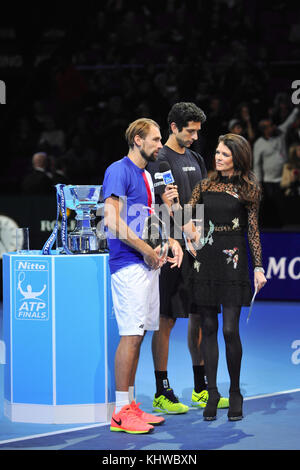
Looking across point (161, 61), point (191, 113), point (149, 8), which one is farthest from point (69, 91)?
point (191, 113)

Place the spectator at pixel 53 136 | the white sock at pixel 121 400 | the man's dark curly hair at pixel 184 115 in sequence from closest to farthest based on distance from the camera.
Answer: the white sock at pixel 121 400 < the man's dark curly hair at pixel 184 115 < the spectator at pixel 53 136

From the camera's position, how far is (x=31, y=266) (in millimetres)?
5824

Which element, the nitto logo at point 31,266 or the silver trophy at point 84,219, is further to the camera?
the silver trophy at point 84,219

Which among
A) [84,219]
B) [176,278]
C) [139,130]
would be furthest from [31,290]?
[139,130]

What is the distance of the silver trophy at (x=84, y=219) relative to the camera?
5.96 m

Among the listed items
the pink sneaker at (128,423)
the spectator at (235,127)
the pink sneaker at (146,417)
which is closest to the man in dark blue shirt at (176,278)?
the pink sneaker at (146,417)

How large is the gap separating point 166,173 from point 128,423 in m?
1.62

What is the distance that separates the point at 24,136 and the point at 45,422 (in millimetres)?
9715

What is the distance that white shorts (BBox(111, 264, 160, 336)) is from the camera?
217 inches

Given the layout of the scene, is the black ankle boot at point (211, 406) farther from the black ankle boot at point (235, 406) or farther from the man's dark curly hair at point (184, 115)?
the man's dark curly hair at point (184, 115)

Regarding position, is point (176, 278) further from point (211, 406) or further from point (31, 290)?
point (31, 290)

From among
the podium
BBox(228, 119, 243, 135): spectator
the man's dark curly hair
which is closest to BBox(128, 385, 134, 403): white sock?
the podium

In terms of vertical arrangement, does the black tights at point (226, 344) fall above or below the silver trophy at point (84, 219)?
below

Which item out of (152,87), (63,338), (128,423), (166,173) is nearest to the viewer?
(128,423)
